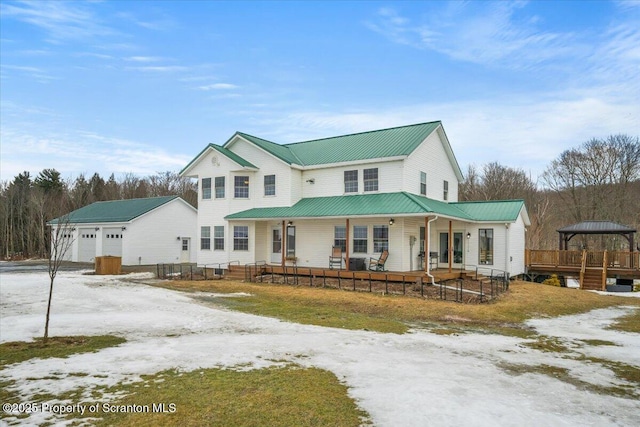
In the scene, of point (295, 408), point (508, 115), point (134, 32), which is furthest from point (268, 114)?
point (295, 408)

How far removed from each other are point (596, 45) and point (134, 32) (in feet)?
71.4

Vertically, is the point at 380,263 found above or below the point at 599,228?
below

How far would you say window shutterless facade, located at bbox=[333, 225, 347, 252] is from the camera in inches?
856

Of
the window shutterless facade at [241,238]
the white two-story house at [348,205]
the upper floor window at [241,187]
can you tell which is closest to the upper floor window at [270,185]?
the white two-story house at [348,205]

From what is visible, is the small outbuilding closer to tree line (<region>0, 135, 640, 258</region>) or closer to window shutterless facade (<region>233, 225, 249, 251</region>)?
tree line (<region>0, 135, 640, 258</region>)

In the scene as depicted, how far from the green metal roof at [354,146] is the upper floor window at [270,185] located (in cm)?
143

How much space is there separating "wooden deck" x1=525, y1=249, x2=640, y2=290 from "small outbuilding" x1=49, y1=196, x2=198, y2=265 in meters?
27.6

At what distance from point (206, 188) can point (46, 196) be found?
39.1 meters

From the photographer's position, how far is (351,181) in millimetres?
22562

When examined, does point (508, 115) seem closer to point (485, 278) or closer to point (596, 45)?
point (596, 45)

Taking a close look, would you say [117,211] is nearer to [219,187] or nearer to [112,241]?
[112,241]

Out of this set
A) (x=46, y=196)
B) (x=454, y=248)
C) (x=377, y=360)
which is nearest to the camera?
(x=377, y=360)

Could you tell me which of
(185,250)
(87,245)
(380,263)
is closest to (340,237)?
(380,263)

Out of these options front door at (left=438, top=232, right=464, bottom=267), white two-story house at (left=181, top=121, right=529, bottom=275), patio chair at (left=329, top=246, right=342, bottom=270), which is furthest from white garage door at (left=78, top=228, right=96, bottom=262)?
front door at (left=438, top=232, right=464, bottom=267)
